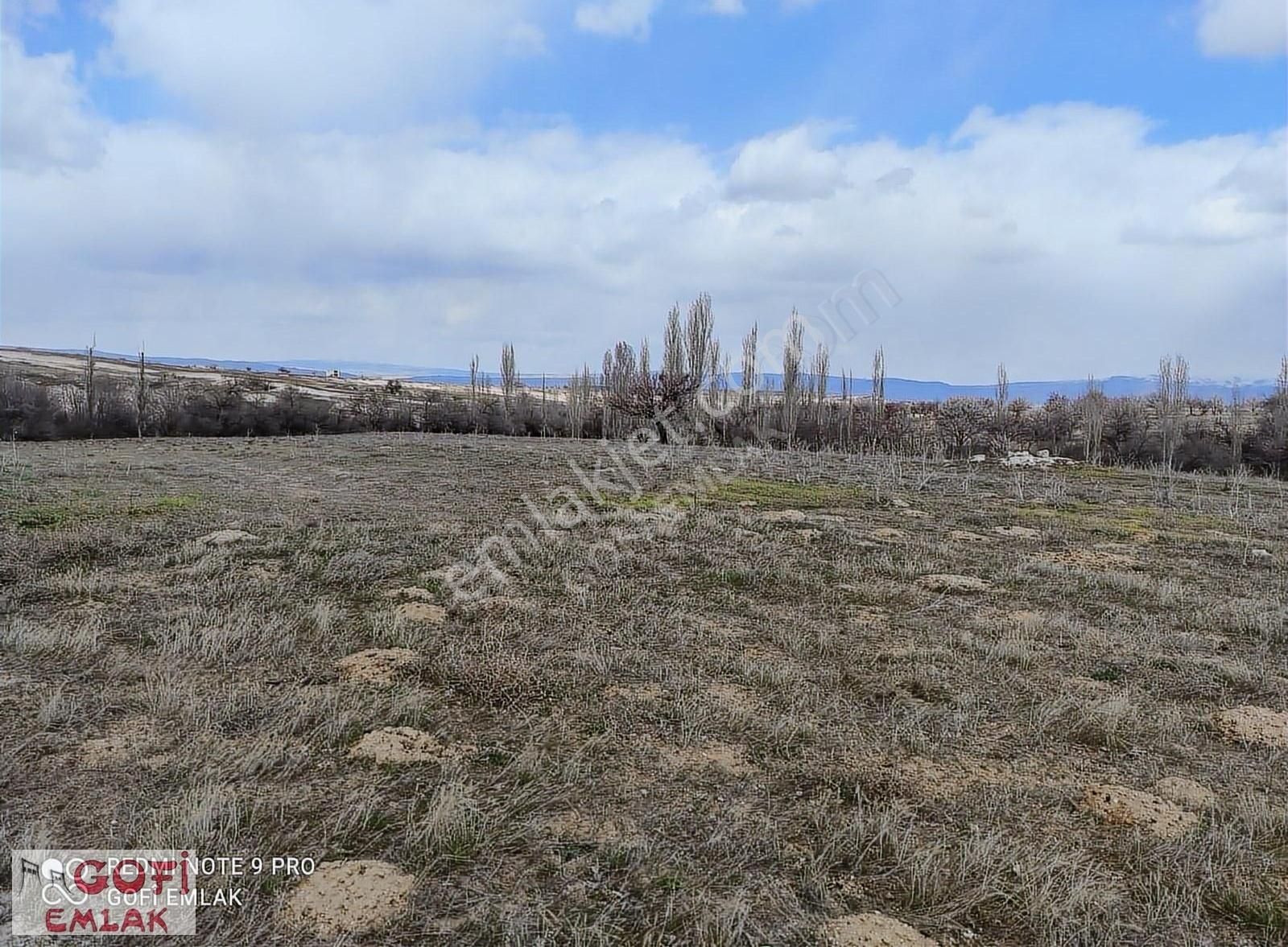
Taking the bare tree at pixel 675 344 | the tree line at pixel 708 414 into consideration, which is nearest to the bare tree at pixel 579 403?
the tree line at pixel 708 414

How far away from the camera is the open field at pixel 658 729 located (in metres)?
2.39

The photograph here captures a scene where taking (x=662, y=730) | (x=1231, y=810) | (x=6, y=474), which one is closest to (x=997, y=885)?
(x=1231, y=810)

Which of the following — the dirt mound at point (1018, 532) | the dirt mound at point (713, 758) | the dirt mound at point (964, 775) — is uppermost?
the dirt mound at point (1018, 532)

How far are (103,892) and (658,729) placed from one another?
220 cm

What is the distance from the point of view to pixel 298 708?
353 centimetres

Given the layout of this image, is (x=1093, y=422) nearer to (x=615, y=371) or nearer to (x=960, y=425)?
(x=960, y=425)

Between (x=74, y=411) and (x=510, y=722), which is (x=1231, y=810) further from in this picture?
(x=74, y=411)

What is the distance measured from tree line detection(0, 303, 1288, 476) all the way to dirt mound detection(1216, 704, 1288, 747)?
11.0m

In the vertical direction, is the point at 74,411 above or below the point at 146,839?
above

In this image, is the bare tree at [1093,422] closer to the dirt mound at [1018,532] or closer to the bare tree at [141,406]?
the dirt mound at [1018,532]

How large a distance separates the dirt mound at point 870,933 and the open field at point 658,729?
12 millimetres

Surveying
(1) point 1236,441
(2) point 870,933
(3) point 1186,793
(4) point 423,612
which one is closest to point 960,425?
(1) point 1236,441

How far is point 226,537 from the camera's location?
6.72 m

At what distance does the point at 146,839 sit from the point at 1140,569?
8.09 m
